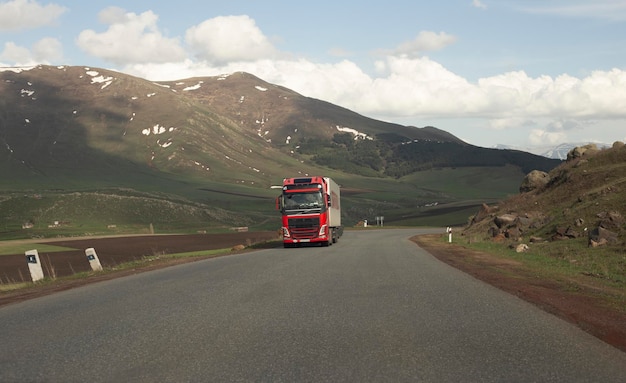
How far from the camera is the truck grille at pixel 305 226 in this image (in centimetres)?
3819

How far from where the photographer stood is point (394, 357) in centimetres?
873

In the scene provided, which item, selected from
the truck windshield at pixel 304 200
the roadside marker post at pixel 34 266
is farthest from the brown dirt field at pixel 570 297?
the truck windshield at pixel 304 200

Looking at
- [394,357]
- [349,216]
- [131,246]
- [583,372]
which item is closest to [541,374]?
[583,372]

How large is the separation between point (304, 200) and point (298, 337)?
28.5 metres

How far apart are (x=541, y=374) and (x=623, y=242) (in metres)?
23.2

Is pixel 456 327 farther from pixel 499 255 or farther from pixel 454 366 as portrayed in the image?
pixel 499 255

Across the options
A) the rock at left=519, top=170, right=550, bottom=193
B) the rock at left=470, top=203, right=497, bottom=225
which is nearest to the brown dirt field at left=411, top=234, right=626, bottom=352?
the rock at left=519, top=170, right=550, bottom=193

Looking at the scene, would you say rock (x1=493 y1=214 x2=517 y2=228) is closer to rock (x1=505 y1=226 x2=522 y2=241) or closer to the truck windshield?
rock (x1=505 y1=226 x2=522 y2=241)

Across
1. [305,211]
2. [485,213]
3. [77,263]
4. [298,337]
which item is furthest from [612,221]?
[485,213]

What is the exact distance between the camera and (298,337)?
10.1 metres

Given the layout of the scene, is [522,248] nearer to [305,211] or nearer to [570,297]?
[305,211]

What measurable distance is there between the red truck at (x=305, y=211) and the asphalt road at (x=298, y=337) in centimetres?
2124

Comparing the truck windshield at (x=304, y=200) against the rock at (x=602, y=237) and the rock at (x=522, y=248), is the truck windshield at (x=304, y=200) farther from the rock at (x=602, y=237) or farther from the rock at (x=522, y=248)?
the rock at (x=602, y=237)

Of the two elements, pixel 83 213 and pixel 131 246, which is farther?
pixel 83 213
